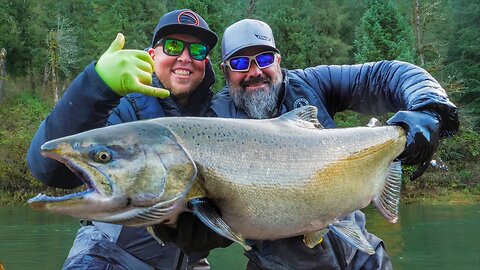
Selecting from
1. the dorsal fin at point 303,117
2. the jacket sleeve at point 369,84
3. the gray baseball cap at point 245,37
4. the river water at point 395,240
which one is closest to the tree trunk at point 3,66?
the river water at point 395,240

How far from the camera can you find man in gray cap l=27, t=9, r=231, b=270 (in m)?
3.51

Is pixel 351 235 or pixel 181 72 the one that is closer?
pixel 351 235

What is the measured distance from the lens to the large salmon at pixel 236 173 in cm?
297

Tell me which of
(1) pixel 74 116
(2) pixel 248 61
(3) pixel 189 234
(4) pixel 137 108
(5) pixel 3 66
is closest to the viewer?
(3) pixel 189 234

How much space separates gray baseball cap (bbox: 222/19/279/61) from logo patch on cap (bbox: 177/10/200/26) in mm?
266

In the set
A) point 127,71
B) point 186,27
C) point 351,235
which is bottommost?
point 351,235

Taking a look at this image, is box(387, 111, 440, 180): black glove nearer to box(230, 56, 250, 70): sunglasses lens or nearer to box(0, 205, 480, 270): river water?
box(230, 56, 250, 70): sunglasses lens

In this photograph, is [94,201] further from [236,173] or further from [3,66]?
[3,66]

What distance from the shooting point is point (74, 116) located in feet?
12.1

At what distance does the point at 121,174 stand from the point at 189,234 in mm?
735

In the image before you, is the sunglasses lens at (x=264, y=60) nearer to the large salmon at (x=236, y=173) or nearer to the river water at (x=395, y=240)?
the large salmon at (x=236, y=173)

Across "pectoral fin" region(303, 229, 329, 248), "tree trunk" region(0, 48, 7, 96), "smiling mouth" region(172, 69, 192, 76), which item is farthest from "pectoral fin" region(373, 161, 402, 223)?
"tree trunk" region(0, 48, 7, 96)

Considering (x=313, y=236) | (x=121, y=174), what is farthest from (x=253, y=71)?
(x=121, y=174)

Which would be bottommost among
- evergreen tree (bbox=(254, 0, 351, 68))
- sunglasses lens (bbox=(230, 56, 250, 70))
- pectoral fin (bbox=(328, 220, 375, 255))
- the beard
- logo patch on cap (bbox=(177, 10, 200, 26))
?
evergreen tree (bbox=(254, 0, 351, 68))
